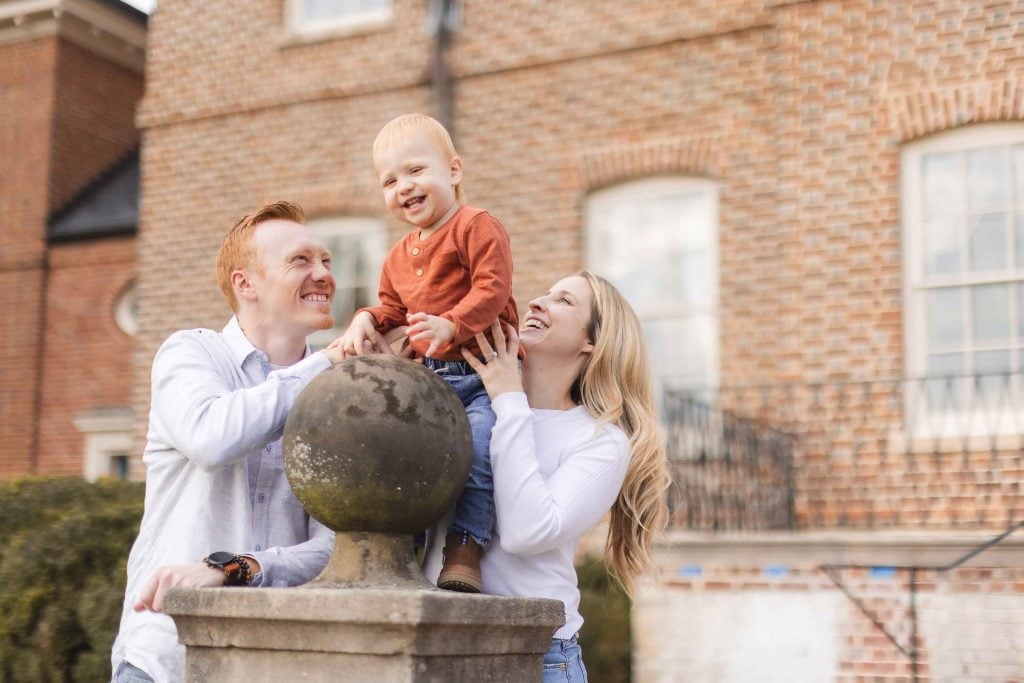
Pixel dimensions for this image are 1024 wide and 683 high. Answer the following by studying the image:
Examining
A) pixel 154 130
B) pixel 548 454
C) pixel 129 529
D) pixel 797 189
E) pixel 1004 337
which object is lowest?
pixel 129 529

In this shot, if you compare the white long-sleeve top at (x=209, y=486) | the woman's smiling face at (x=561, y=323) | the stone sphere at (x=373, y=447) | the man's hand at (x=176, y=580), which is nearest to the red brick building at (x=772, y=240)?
the woman's smiling face at (x=561, y=323)

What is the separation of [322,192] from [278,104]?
3.51 ft

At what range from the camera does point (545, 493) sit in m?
3.08

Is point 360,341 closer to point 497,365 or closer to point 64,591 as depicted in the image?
point 497,365

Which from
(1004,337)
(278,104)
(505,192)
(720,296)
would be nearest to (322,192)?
(278,104)

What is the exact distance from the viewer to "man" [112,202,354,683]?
2988 millimetres

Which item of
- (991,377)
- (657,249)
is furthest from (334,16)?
(991,377)

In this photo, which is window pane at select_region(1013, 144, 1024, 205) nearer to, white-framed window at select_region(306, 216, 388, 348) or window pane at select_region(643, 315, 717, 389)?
window pane at select_region(643, 315, 717, 389)

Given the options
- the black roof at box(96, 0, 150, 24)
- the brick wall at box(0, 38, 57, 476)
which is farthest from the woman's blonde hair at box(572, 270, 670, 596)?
the black roof at box(96, 0, 150, 24)

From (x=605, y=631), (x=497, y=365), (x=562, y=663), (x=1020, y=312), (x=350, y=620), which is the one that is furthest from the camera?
(x=1020, y=312)

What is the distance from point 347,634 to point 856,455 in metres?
7.25

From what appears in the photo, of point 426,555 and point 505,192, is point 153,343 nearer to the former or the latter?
point 505,192

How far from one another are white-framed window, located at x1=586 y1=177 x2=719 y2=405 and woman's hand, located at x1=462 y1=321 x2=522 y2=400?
7551mm

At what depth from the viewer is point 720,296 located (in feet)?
35.1
